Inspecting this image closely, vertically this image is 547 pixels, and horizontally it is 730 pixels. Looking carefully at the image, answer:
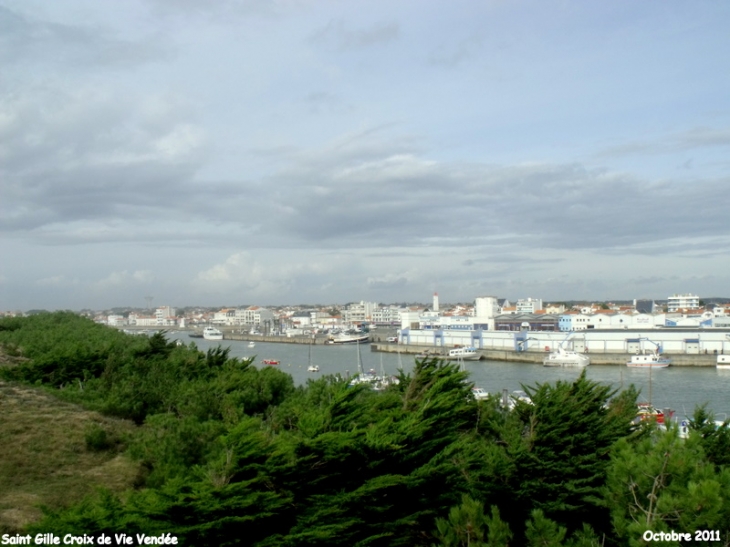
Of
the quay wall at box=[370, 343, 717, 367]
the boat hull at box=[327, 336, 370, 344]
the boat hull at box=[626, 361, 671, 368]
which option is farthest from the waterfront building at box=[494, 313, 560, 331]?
the boat hull at box=[626, 361, 671, 368]

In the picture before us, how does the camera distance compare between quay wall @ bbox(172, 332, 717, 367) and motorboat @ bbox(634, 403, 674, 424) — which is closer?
motorboat @ bbox(634, 403, 674, 424)

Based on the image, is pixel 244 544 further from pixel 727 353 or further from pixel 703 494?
pixel 727 353

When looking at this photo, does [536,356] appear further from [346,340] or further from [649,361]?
[346,340]

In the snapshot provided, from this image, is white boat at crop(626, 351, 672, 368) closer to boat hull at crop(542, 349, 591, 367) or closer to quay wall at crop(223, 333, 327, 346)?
boat hull at crop(542, 349, 591, 367)

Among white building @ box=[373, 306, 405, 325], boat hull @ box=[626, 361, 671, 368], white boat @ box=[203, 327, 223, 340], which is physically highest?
white building @ box=[373, 306, 405, 325]

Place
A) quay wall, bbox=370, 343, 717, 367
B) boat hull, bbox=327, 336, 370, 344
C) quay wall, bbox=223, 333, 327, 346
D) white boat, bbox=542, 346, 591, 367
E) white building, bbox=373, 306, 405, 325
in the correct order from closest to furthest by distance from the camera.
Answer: quay wall, bbox=370, 343, 717, 367, white boat, bbox=542, 346, 591, 367, boat hull, bbox=327, 336, 370, 344, quay wall, bbox=223, 333, 327, 346, white building, bbox=373, 306, 405, 325

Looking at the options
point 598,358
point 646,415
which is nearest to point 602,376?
point 598,358

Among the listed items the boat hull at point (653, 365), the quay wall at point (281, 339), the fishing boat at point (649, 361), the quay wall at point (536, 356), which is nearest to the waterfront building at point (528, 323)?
the quay wall at point (536, 356)
